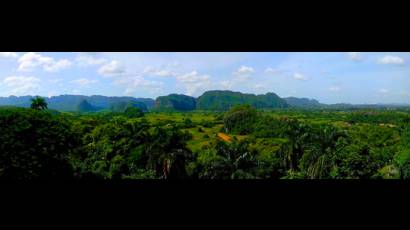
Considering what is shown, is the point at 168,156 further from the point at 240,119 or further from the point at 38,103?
the point at 240,119

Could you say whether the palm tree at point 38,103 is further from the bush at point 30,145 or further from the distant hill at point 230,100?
the distant hill at point 230,100

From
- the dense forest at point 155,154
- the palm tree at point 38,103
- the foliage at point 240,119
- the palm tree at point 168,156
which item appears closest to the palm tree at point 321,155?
the dense forest at point 155,154

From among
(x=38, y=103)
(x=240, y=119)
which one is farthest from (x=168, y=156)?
(x=240, y=119)
